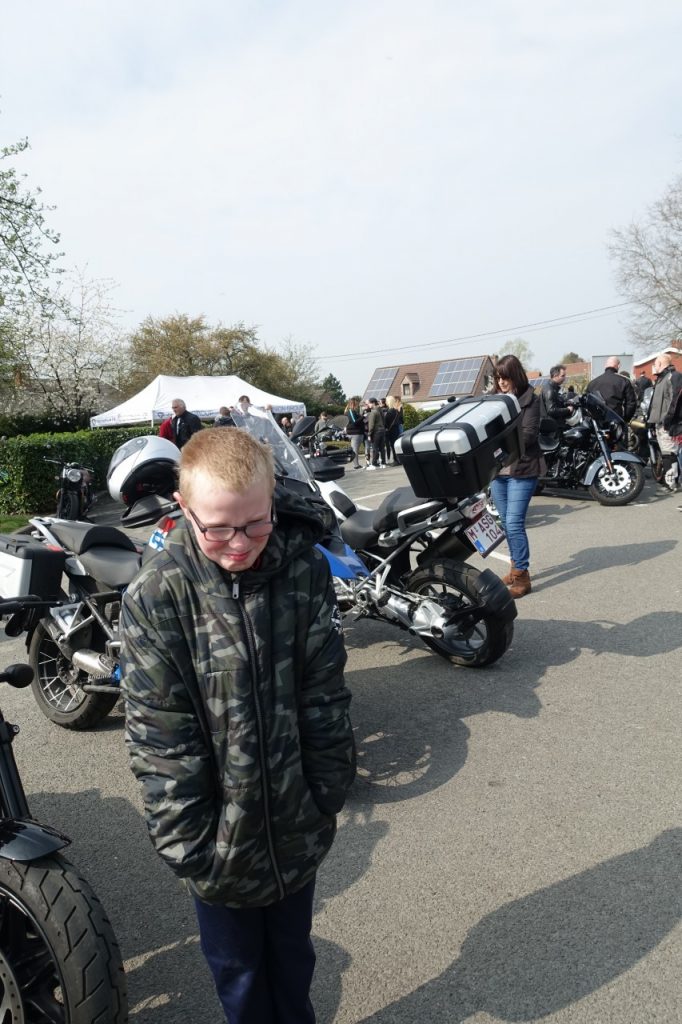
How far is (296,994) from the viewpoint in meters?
1.82

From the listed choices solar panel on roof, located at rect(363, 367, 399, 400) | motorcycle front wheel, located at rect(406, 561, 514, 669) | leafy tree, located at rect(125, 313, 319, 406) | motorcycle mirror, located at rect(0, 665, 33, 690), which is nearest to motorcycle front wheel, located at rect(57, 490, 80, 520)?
motorcycle front wheel, located at rect(406, 561, 514, 669)

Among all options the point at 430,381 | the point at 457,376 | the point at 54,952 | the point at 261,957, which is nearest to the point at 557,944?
the point at 261,957

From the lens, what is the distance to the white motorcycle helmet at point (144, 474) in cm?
382

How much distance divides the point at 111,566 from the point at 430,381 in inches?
2708

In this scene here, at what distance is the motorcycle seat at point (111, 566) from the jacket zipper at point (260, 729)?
6.93ft

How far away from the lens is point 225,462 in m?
1.66

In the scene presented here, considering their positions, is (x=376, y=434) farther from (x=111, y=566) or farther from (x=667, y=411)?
(x=111, y=566)

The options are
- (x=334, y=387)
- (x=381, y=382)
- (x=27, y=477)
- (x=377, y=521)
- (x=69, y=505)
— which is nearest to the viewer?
(x=377, y=521)

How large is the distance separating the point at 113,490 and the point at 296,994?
2.63m

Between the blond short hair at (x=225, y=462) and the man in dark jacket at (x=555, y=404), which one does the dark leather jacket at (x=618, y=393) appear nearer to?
the man in dark jacket at (x=555, y=404)

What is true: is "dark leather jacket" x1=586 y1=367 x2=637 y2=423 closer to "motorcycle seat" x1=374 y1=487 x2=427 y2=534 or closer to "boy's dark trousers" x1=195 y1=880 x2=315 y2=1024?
"motorcycle seat" x1=374 y1=487 x2=427 y2=534

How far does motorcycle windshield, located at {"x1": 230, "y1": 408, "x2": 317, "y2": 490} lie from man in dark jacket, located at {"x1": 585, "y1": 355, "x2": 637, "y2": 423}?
7272 millimetres

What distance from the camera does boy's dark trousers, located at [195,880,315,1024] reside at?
175 centimetres

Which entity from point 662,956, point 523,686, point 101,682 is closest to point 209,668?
point 662,956
